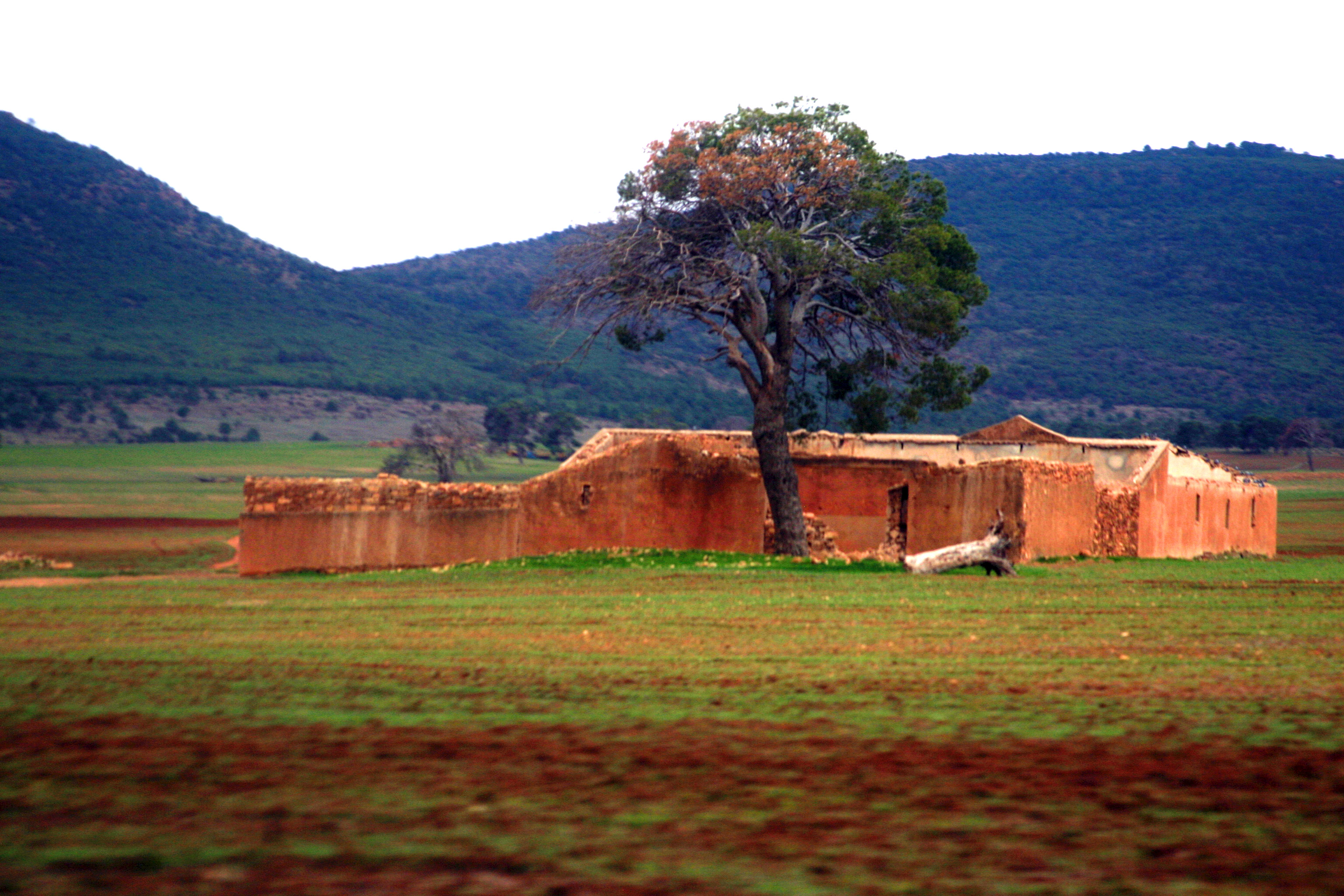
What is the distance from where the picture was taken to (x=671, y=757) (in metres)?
6.07

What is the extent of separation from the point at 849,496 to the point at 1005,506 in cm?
410

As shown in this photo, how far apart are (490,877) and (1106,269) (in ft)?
374

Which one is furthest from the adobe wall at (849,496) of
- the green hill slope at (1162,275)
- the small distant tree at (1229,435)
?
the green hill slope at (1162,275)

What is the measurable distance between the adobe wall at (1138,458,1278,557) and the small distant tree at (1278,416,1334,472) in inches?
1707

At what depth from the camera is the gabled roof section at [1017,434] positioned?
30.5m

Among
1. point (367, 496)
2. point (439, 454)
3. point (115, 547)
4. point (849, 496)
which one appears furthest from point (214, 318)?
point (367, 496)

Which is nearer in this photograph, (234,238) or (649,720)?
(649,720)

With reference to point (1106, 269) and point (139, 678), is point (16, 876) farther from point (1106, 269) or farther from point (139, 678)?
point (1106, 269)

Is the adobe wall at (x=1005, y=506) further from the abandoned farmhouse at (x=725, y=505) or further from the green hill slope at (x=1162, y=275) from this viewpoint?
the green hill slope at (x=1162, y=275)

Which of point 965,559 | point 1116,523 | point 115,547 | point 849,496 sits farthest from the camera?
point 115,547

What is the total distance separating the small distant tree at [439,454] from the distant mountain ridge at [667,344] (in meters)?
24.9

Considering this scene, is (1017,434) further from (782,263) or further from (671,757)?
(671,757)

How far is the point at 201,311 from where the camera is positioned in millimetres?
100062

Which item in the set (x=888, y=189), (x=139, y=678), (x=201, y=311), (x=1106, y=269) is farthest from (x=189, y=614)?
(x=1106, y=269)
